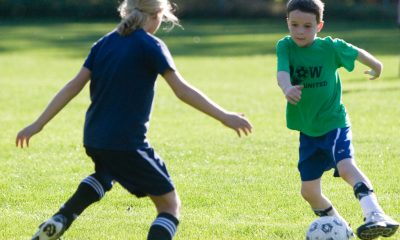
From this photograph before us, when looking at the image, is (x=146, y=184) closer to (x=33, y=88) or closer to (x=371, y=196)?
(x=371, y=196)

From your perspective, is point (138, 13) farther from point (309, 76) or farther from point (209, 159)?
point (209, 159)

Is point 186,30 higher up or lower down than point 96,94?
lower down

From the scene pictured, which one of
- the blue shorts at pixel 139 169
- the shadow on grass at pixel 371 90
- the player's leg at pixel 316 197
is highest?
the blue shorts at pixel 139 169

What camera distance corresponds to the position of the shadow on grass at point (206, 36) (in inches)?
1139

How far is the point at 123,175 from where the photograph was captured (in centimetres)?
582

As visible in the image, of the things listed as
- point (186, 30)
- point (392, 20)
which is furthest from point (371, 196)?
point (392, 20)

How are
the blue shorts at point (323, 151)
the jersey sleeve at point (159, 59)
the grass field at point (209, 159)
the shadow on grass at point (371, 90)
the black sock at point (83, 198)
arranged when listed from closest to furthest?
the jersey sleeve at point (159, 59) → the black sock at point (83, 198) → the blue shorts at point (323, 151) → the grass field at point (209, 159) → the shadow on grass at point (371, 90)

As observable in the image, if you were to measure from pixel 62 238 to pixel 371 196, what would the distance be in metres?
2.07

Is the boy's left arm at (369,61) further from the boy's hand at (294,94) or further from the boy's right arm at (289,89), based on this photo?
the boy's hand at (294,94)

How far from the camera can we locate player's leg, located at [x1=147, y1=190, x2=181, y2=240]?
577 cm

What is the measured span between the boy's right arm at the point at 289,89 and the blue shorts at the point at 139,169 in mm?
965

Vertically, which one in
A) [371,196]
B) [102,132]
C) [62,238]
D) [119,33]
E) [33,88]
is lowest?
[33,88]

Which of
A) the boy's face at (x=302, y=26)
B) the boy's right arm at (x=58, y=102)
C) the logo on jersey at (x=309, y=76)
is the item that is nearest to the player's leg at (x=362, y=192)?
the logo on jersey at (x=309, y=76)

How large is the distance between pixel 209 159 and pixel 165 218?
188 inches
